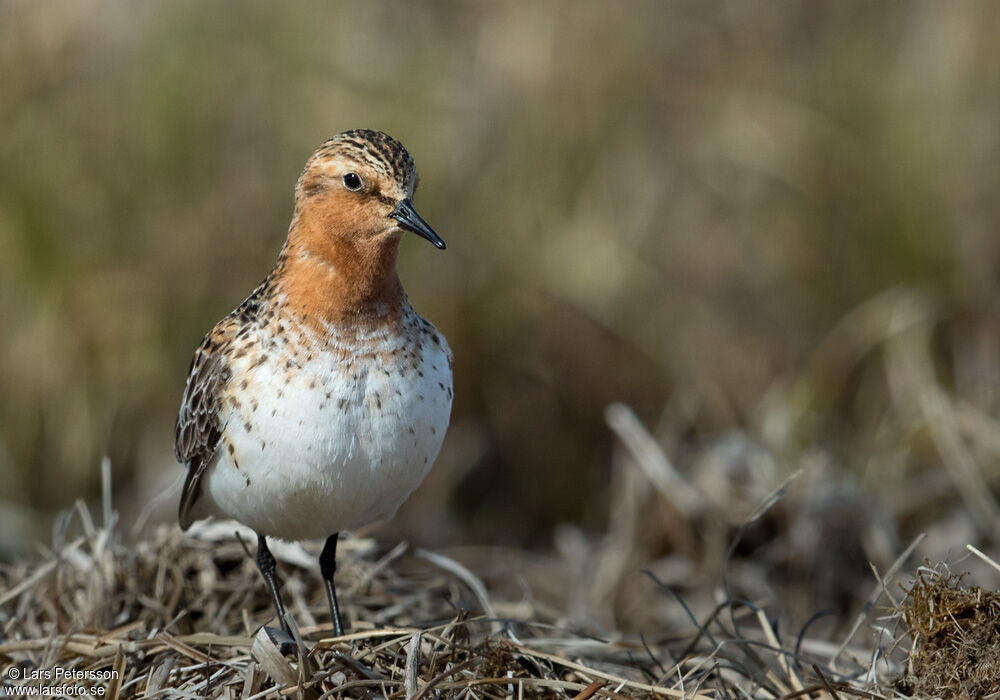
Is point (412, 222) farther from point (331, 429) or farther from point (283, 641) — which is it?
point (283, 641)

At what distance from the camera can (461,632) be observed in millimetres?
4492

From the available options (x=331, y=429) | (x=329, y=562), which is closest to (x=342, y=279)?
(x=331, y=429)

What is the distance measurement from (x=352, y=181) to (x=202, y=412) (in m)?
0.99

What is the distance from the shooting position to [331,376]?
4.26 meters

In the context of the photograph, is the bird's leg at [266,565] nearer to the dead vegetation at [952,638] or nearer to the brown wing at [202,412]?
the brown wing at [202,412]

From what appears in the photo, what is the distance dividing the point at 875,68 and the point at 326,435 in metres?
6.60

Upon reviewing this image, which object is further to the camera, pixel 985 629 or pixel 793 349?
pixel 793 349

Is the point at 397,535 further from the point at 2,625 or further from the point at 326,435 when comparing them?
the point at 326,435

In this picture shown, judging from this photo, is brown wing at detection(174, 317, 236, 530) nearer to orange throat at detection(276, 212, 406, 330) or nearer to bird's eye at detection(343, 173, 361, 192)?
orange throat at detection(276, 212, 406, 330)

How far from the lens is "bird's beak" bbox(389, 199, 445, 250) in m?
4.33

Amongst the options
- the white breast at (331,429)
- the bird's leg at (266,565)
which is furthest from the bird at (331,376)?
the bird's leg at (266,565)

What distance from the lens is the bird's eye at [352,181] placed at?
441 centimetres

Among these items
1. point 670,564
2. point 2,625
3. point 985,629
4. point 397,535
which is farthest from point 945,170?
point 2,625

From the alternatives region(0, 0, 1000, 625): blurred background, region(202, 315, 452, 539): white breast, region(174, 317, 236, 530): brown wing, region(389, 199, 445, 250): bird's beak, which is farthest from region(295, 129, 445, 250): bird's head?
region(0, 0, 1000, 625): blurred background
